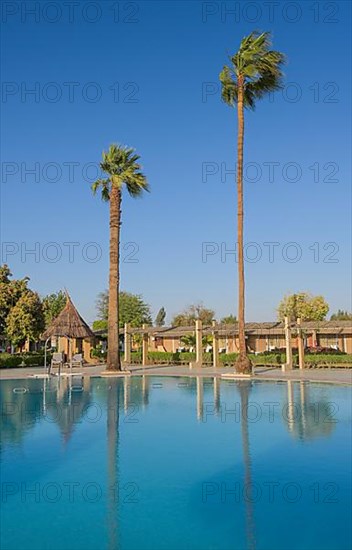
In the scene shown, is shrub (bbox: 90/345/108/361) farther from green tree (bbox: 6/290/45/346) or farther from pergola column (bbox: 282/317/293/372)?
pergola column (bbox: 282/317/293/372)

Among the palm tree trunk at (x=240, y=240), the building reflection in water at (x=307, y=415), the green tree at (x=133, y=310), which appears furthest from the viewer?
the green tree at (x=133, y=310)

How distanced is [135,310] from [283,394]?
157 feet

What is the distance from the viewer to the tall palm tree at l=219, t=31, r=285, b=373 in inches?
942

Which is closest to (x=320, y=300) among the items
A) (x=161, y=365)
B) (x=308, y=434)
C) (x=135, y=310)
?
(x=135, y=310)

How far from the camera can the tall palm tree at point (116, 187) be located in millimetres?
27109

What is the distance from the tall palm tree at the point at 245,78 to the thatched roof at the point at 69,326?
1311 centimetres

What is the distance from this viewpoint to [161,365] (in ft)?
110

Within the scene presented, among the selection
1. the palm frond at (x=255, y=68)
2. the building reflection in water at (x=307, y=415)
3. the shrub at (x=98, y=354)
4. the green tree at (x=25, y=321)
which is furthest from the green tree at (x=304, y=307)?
the building reflection in water at (x=307, y=415)

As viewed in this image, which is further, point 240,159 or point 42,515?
point 240,159

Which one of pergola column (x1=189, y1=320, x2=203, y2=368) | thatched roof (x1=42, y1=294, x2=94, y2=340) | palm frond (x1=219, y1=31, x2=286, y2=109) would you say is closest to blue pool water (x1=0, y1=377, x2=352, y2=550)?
pergola column (x1=189, y1=320, x2=203, y2=368)

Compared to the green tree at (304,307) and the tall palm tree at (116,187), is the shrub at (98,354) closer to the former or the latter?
the tall palm tree at (116,187)

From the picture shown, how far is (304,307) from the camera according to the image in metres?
66.9

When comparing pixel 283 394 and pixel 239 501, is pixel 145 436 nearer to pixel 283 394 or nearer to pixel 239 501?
pixel 239 501

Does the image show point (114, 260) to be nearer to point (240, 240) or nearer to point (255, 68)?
point (240, 240)
